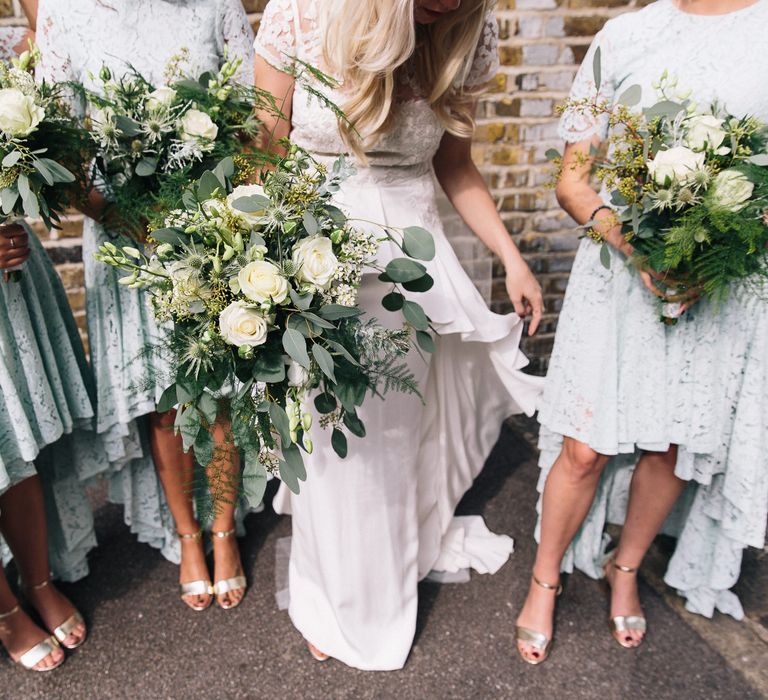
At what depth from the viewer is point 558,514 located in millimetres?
2141

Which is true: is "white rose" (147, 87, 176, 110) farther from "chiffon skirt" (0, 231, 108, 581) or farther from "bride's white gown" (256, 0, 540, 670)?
"chiffon skirt" (0, 231, 108, 581)

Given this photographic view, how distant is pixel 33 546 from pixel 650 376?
2090mm

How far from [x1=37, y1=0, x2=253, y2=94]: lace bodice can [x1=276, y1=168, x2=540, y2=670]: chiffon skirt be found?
0.71 m

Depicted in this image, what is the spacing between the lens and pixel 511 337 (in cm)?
209

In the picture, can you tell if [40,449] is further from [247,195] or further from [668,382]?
[668,382]

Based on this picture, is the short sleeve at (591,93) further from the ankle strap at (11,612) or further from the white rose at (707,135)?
the ankle strap at (11,612)

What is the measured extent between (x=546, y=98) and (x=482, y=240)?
1563mm

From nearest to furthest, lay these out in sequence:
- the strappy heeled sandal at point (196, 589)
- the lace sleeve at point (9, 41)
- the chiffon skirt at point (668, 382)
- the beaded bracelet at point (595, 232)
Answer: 1. the beaded bracelet at point (595, 232)
2. the chiffon skirt at point (668, 382)
3. the lace sleeve at point (9, 41)
4. the strappy heeled sandal at point (196, 589)

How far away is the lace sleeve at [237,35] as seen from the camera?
6.73 ft

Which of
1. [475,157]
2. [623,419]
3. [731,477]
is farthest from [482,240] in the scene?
[475,157]

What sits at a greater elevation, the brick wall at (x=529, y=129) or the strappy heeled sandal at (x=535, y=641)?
the brick wall at (x=529, y=129)

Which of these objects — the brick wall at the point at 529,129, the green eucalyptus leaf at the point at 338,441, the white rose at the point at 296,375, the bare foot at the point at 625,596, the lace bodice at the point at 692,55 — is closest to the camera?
the white rose at the point at 296,375

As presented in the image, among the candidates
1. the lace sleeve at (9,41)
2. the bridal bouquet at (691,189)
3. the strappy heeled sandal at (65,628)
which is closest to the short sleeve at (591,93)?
the bridal bouquet at (691,189)

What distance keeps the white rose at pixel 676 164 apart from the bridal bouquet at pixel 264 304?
0.62 metres
